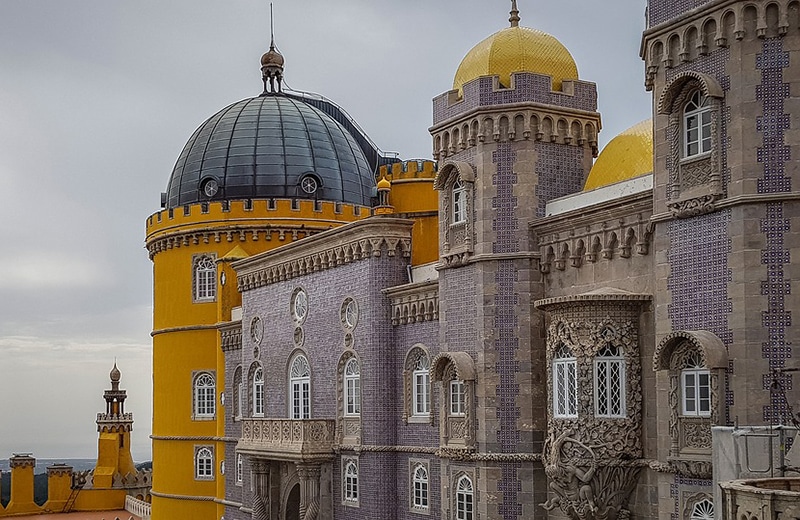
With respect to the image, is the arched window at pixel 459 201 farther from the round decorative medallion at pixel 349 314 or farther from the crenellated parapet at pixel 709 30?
the crenellated parapet at pixel 709 30

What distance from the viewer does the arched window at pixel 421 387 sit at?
27.2 m

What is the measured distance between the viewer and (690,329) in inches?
731

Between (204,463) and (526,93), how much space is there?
69.8ft

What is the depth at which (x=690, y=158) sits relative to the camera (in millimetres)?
18766

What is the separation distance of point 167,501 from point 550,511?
862 inches

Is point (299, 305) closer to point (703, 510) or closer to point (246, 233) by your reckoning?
point (246, 233)

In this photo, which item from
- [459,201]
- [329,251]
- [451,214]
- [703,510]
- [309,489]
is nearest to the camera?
[703,510]

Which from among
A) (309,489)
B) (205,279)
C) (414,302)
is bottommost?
(309,489)

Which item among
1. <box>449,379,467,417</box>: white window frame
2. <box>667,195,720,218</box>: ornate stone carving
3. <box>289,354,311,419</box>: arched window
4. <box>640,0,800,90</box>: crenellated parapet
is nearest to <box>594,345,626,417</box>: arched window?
<box>667,195,720,218</box>: ornate stone carving

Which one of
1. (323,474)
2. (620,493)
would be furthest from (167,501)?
(620,493)

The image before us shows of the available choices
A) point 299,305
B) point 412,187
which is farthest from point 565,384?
point 412,187

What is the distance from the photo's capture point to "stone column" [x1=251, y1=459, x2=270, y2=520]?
107 feet

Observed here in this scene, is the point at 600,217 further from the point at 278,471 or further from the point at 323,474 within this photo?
the point at 278,471

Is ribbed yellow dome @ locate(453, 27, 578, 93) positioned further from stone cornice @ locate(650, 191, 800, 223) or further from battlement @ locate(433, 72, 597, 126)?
stone cornice @ locate(650, 191, 800, 223)
